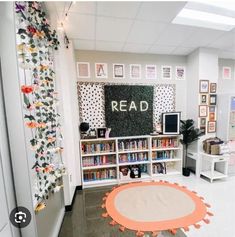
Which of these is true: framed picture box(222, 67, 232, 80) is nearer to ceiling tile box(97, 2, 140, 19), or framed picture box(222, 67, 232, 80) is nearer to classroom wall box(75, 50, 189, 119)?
classroom wall box(75, 50, 189, 119)

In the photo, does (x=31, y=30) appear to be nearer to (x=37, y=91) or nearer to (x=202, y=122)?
(x=37, y=91)

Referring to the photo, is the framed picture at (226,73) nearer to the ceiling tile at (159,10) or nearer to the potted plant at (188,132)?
the potted plant at (188,132)

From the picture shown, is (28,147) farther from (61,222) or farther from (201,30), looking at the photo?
(201,30)

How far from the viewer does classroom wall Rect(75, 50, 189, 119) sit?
306cm

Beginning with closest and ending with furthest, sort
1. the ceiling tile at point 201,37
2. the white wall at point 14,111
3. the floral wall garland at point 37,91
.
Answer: the white wall at point 14,111 < the floral wall garland at point 37,91 < the ceiling tile at point 201,37

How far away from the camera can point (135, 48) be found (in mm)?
2996

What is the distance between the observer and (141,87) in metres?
3.27

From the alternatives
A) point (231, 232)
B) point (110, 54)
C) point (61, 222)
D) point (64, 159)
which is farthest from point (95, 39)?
point (231, 232)

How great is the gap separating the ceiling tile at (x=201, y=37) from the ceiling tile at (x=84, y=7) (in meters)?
1.73

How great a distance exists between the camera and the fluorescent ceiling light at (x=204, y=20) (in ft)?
7.09

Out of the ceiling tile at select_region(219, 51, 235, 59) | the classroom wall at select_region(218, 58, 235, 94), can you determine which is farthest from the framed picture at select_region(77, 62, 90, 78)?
the classroom wall at select_region(218, 58, 235, 94)

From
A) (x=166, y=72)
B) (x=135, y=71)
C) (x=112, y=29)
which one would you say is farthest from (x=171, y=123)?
(x=112, y=29)

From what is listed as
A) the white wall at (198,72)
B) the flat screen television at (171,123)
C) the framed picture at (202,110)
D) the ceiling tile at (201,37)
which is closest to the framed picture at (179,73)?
the white wall at (198,72)

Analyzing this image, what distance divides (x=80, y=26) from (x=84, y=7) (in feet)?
1.39
